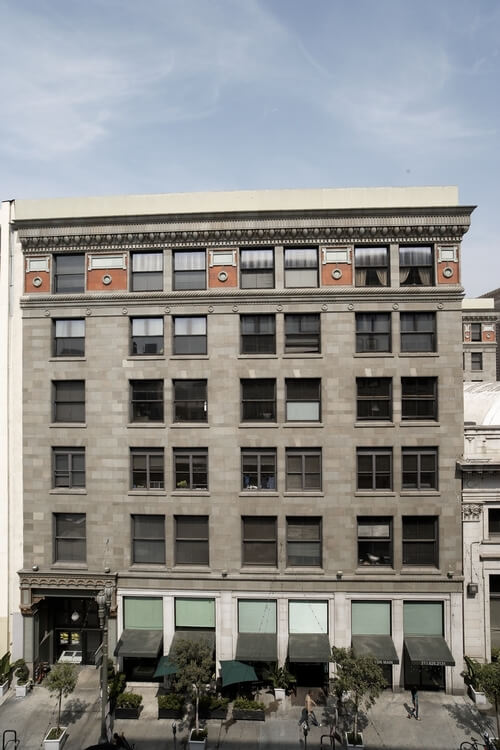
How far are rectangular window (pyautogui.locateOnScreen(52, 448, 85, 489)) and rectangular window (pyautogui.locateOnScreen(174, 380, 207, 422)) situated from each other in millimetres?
5050

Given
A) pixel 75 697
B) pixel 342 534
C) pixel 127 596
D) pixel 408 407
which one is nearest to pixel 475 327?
pixel 408 407

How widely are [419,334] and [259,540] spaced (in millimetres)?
12092

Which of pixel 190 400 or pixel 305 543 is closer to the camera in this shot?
pixel 305 543

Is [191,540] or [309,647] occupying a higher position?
[191,540]

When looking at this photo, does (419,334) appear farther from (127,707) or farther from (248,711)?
(127,707)

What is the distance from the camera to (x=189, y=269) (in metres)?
22.2

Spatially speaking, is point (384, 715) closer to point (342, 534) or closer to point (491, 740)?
point (491, 740)

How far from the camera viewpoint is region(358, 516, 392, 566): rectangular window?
21.3m

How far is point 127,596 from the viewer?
2164 centimetres

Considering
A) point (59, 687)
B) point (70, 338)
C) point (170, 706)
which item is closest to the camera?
point (59, 687)

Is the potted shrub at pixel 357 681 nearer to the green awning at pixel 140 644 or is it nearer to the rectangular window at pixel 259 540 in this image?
the rectangular window at pixel 259 540

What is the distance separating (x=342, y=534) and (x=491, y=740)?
8750mm

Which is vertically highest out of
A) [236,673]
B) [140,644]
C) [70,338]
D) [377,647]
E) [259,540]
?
[70,338]

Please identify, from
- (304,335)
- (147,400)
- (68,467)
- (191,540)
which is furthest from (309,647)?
(304,335)
